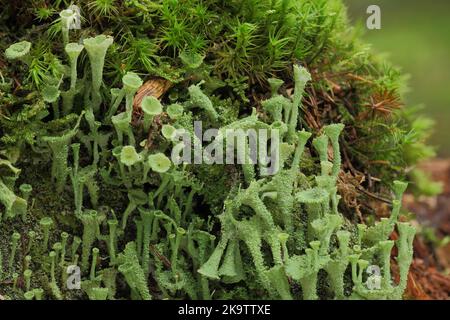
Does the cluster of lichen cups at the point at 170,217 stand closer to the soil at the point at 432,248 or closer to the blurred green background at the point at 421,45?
the soil at the point at 432,248

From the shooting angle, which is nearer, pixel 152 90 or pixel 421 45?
pixel 152 90

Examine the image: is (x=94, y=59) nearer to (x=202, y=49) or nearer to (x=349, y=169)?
(x=202, y=49)

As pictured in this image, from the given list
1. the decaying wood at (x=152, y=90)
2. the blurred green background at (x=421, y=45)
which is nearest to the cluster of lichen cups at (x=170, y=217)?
the decaying wood at (x=152, y=90)

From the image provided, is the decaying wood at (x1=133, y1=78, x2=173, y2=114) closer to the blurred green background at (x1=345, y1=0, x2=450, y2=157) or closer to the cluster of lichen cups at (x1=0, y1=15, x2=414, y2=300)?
the cluster of lichen cups at (x1=0, y1=15, x2=414, y2=300)

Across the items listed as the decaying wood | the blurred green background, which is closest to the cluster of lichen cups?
the decaying wood

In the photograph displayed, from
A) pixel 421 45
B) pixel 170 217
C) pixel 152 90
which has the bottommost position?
pixel 170 217

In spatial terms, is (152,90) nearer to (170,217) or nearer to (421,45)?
(170,217)

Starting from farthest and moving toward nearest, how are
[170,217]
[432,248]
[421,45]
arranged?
1. [421,45]
2. [432,248]
3. [170,217]

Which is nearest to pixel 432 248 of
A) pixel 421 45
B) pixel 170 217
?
pixel 170 217
